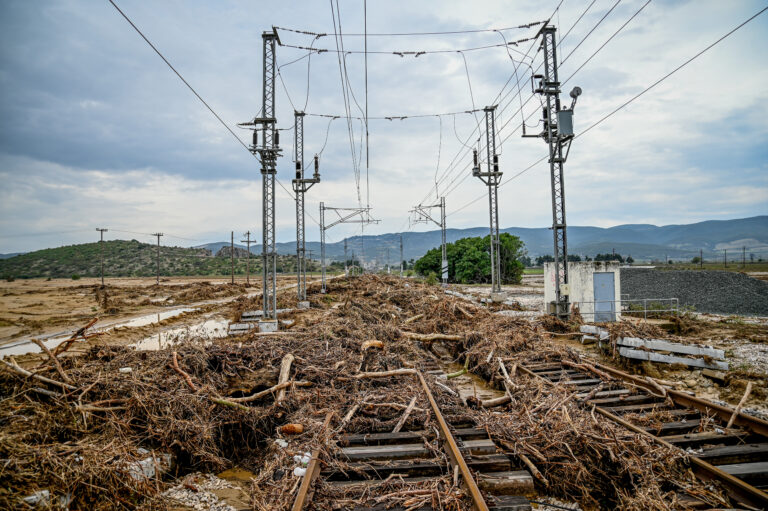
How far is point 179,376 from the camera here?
23.8 feet

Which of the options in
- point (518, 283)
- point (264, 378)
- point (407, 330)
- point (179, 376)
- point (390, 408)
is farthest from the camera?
point (518, 283)

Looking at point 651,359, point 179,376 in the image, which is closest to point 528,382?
point 651,359

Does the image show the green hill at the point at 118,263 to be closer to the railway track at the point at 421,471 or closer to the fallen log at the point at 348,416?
the fallen log at the point at 348,416

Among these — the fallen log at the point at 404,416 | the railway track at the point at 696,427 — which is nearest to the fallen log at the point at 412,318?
the railway track at the point at 696,427

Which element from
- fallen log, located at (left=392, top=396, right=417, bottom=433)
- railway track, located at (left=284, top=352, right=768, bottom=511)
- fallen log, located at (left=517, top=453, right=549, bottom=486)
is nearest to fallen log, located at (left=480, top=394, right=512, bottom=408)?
railway track, located at (left=284, top=352, right=768, bottom=511)

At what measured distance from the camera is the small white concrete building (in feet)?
59.7

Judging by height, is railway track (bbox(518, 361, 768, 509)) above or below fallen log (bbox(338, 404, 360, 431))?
below

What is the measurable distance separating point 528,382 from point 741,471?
3.84 meters

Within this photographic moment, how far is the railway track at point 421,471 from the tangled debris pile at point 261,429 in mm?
47

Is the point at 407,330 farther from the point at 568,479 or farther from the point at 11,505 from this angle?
the point at 11,505

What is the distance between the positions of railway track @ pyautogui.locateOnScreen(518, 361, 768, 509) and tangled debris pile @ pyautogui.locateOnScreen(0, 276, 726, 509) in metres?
0.33

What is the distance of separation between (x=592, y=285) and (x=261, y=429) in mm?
17096

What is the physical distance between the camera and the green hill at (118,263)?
88.9 meters

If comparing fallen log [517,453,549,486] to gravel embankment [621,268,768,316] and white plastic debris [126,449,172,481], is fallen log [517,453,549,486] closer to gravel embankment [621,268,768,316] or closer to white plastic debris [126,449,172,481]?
white plastic debris [126,449,172,481]
